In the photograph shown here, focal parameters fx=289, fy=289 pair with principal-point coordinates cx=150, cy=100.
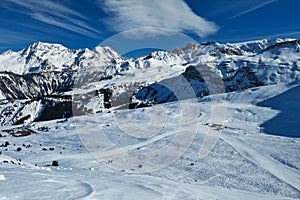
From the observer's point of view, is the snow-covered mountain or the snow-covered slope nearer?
the snow-covered slope

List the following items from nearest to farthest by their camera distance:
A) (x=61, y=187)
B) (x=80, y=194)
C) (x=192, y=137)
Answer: (x=80, y=194) → (x=61, y=187) → (x=192, y=137)

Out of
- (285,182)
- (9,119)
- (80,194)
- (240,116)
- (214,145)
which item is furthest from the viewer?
(9,119)

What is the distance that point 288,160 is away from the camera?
22156 mm

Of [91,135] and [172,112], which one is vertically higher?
[172,112]

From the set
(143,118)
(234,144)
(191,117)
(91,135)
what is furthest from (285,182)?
(143,118)

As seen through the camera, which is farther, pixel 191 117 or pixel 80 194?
pixel 191 117

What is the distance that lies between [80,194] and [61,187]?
1.20 metres

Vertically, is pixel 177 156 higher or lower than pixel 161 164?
higher

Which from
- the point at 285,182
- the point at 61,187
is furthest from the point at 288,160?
the point at 61,187

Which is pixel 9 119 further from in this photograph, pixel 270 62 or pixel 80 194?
pixel 80 194

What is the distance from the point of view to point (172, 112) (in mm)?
53000

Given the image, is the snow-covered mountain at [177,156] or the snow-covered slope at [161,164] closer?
the snow-covered slope at [161,164]

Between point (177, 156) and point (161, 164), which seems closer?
point (161, 164)

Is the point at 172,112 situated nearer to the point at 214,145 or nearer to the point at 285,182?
the point at 214,145
